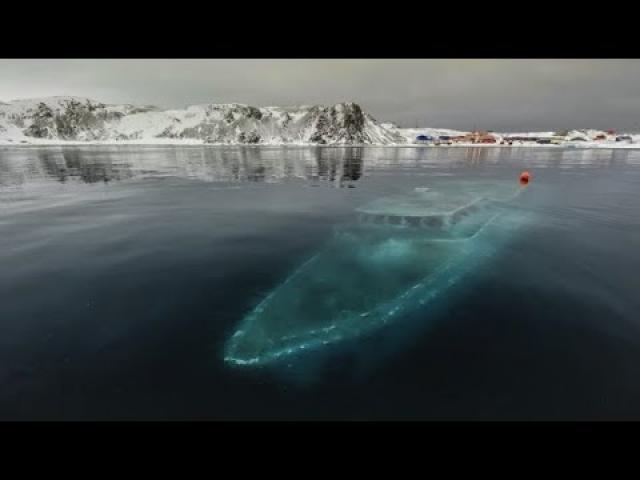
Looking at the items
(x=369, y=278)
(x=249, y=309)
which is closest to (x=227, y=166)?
(x=369, y=278)

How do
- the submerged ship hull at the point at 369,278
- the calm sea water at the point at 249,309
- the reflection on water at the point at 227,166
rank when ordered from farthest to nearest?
the reflection on water at the point at 227,166, the submerged ship hull at the point at 369,278, the calm sea water at the point at 249,309

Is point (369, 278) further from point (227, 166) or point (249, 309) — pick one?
point (227, 166)

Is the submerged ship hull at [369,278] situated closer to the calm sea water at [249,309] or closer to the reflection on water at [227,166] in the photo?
the calm sea water at [249,309]

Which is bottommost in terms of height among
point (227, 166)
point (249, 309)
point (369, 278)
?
point (249, 309)

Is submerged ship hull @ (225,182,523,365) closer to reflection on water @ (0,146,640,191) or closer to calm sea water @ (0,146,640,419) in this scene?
calm sea water @ (0,146,640,419)

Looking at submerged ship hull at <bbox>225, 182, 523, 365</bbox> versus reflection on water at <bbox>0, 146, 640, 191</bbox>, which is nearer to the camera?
submerged ship hull at <bbox>225, 182, 523, 365</bbox>

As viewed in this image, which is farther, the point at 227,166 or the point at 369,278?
the point at 227,166

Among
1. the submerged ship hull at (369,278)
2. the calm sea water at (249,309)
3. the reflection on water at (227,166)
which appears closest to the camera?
the calm sea water at (249,309)

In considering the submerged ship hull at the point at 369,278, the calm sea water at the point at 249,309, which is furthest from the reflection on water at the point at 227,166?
the calm sea water at the point at 249,309

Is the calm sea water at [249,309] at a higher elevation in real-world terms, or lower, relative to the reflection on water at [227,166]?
lower

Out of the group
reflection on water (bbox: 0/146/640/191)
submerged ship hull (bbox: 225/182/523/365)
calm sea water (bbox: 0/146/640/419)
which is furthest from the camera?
reflection on water (bbox: 0/146/640/191)

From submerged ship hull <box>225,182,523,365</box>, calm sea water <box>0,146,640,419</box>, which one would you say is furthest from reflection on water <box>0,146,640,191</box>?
calm sea water <box>0,146,640,419</box>
